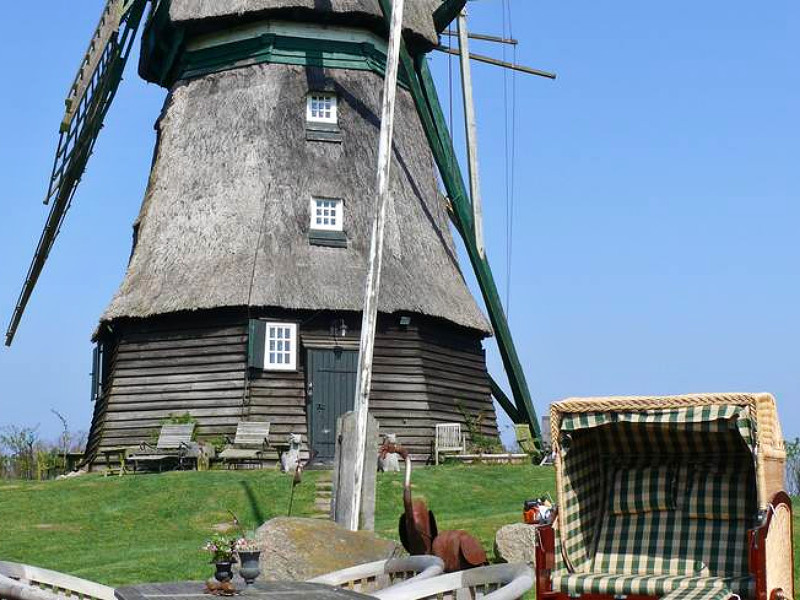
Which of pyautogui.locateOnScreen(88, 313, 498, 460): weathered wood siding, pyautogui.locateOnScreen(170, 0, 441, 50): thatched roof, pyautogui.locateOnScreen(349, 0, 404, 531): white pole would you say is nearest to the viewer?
pyautogui.locateOnScreen(349, 0, 404, 531): white pole

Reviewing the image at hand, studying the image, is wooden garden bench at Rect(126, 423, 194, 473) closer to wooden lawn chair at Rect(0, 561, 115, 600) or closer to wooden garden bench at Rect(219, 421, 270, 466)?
wooden garden bench at Rect(219, 421, 270, 466)

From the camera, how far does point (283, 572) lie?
11023 mm

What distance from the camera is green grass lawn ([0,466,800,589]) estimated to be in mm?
16047

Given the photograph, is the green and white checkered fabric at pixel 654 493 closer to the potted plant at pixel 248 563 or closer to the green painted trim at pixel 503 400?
the potted plant at pixel 248 563

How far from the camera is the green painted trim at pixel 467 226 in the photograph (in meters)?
26.4

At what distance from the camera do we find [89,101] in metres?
27.3

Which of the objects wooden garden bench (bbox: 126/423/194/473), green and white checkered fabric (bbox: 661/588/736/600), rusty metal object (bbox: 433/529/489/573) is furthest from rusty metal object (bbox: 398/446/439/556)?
wooden garden bench (bbox: 126/423/194/473)

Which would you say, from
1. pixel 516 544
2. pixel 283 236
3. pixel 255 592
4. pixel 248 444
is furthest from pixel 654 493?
pixel 283 236

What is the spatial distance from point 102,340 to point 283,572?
16.4m

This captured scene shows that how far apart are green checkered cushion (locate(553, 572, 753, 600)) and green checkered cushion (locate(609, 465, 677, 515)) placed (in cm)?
93

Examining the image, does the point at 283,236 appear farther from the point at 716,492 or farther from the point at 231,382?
the point at 716,492

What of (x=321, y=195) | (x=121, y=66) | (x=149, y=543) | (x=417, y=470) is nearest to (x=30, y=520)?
(x=149, y=543)

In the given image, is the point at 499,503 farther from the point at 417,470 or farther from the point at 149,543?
the point at 149,543

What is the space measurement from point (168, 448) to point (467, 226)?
745 centimetres
